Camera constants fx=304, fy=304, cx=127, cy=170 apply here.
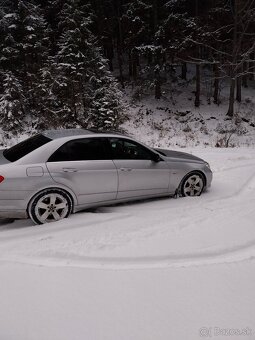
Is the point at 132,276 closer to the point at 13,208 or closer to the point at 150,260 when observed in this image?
the point at 150,260

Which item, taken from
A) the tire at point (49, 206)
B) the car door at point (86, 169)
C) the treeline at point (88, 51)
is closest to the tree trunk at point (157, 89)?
the treeline at point (88, 51)

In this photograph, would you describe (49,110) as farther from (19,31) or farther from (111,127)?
(19,31)

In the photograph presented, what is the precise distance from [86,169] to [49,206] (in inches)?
33.8

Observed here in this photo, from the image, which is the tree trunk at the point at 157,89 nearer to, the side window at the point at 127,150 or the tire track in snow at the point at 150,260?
the side window at the point at 127,150

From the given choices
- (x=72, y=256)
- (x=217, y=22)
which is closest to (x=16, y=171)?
(x=72, y=256)

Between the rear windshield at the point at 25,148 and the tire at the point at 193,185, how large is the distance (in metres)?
2.86

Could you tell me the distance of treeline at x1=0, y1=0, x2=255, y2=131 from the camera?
64.3 ft

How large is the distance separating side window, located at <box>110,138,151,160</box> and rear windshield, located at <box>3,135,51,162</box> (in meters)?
1.18

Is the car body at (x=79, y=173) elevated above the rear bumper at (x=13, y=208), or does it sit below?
above

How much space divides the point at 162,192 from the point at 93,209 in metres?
1.41

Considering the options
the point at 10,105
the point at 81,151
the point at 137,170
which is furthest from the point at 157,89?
the point at 81,151

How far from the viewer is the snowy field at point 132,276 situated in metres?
2.65

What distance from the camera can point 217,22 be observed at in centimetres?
2284

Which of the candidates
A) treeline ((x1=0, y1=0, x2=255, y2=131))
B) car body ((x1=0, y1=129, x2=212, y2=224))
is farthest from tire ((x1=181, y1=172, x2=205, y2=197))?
treeline ((x1=0, y1=0, x2=255, y2=131))
